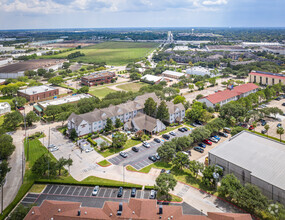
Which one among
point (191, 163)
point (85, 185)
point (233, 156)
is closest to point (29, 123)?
point (85, 185)

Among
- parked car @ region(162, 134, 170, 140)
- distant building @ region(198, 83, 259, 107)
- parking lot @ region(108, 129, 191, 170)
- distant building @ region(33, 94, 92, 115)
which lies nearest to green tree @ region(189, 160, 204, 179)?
parking lot @ region(108, 129, 191, 170)

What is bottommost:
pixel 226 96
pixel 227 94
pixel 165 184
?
pixel 165 184

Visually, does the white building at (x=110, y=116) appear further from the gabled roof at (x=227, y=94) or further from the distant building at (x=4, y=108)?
the distant building at (x=4, y=108)

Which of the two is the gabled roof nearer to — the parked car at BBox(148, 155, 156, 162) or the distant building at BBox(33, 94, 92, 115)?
the parked car at BBox(148, 155, 156, 162)

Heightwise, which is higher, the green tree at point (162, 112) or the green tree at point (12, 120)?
the green tree at point (162, 112)

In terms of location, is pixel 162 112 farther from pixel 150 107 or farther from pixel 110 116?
A: pixel 110 116

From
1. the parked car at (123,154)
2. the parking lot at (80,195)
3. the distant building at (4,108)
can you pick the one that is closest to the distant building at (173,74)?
the parked car at (123,154)

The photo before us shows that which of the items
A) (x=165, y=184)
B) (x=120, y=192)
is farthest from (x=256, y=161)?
(x=120, y=192)
